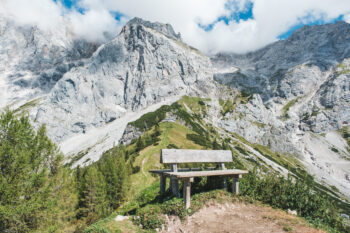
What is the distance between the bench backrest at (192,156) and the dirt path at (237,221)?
2483mm

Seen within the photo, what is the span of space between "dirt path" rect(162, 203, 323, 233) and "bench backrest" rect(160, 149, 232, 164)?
2.48 meters

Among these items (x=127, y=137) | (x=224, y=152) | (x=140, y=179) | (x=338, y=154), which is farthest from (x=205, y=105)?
(x=224, y=152)

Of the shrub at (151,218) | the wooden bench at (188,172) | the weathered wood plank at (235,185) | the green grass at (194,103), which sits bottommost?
the shrub at (151,218)

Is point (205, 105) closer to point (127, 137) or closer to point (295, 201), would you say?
point (127, 137)

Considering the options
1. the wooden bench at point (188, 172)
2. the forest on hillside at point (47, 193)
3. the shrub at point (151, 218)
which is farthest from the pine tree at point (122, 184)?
the shrub at point (151, 218)

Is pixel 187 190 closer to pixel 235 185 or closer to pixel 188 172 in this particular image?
pixel 188 172

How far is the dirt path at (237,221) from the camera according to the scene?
8289 millimetres

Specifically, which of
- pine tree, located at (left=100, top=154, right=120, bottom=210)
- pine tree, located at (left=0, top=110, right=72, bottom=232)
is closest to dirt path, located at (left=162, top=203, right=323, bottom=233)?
pine tree, located at (left=0, top=110, right=72, bottom=232)

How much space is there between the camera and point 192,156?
11547 millimetres

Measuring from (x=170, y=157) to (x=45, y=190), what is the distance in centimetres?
765

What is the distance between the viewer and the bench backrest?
10.5 m

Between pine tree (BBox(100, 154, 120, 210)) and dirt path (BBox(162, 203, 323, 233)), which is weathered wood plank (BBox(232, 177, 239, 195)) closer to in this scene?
dirt path (BBox(162, 203, 323, 233))

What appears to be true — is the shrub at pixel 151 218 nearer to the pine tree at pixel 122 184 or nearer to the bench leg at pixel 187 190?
the bench leg at pixel 187 190

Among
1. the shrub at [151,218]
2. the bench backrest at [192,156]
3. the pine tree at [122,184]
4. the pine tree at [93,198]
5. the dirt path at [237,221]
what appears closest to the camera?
the dirt path at [237,221]
